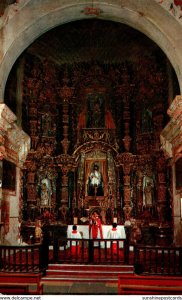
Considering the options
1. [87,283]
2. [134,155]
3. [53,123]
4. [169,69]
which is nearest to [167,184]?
[134,155]

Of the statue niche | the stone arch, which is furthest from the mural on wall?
the stone arch

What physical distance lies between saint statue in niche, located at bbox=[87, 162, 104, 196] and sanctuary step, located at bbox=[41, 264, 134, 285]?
6152mm

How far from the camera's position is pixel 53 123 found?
53.1 feet

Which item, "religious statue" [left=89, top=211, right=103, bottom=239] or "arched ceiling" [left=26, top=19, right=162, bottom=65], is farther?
"arched ceiling" [left=26, top=19, right=162, bottom=65]

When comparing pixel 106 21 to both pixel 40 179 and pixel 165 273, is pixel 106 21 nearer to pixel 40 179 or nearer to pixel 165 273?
pixel 40 179

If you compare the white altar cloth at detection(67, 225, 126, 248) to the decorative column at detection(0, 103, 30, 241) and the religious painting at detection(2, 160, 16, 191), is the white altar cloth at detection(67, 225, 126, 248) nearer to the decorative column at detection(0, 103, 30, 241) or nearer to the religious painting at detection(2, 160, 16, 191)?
the decorative column at detection(0, 103, 30, 241)

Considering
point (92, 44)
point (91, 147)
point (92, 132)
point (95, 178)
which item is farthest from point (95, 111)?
point (95, 178)

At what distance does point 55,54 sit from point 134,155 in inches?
217

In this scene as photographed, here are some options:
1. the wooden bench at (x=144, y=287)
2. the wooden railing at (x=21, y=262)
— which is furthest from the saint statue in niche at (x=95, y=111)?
the wooden bench at (x=144, y=287)

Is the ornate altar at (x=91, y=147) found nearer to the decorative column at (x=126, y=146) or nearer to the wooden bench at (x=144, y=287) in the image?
the decorative column at (x=126, y=146)

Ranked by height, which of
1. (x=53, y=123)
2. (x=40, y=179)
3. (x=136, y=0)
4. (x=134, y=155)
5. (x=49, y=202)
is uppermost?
(x=136, y=0)

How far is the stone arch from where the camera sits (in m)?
11.2

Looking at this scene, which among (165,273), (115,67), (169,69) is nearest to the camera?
(165,273)

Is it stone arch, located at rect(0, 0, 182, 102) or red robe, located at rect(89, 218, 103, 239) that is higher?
stone arch, located at rect(0, 0, 182, 102)
